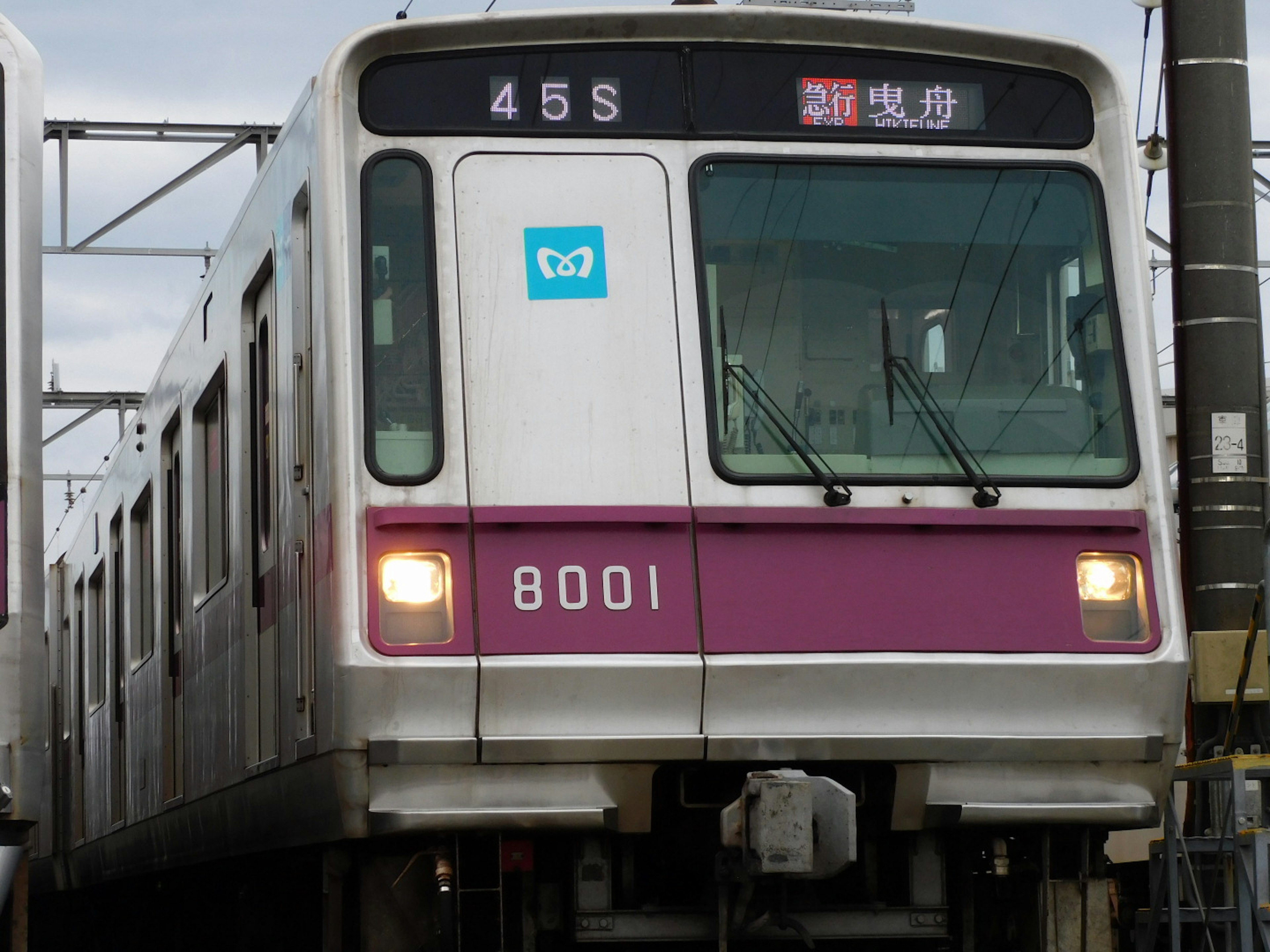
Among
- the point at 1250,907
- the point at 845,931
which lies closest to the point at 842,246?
the point at 845,931

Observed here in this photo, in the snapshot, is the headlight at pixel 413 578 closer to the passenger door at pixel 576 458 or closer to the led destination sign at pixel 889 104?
the passenger door at pixel 576 458

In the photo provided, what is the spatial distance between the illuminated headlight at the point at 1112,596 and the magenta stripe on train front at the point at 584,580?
3.54ft

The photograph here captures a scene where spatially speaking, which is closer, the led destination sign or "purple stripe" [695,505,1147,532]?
"purple stripe" [695,505,1147,532]

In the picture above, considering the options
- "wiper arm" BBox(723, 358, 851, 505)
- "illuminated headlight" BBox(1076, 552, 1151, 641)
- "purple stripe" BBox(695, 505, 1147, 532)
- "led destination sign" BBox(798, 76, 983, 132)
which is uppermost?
"led destination sign" BBox(798, 76, 983, 132)

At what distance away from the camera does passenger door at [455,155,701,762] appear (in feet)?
17.0

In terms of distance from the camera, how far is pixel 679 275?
18.1 ft

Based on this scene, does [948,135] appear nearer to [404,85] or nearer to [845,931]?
[404,85]

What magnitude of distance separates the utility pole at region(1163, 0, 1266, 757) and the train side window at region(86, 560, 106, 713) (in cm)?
570

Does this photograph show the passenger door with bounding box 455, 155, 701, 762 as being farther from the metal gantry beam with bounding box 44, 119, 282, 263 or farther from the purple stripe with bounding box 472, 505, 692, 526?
the metal gantry beam with bounding box 44, 119, 282, 263

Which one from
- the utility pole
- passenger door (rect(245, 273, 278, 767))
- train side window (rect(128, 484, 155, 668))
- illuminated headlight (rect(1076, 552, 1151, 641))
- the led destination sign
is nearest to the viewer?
illuminated headlight (rect(1076, 552, 1151, 641))

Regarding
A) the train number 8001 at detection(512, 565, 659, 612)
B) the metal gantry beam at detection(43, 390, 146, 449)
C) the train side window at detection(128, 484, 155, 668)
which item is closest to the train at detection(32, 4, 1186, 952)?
the train number 8001 at detection(512, 565, 659, 612)

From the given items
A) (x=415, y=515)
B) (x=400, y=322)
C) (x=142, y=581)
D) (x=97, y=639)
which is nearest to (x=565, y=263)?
(x=400, y=322)

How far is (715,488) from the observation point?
5.36m

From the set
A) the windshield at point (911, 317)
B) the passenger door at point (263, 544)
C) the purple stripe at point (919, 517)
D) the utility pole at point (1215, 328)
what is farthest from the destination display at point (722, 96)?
the utility pole at point (1215, 328)
